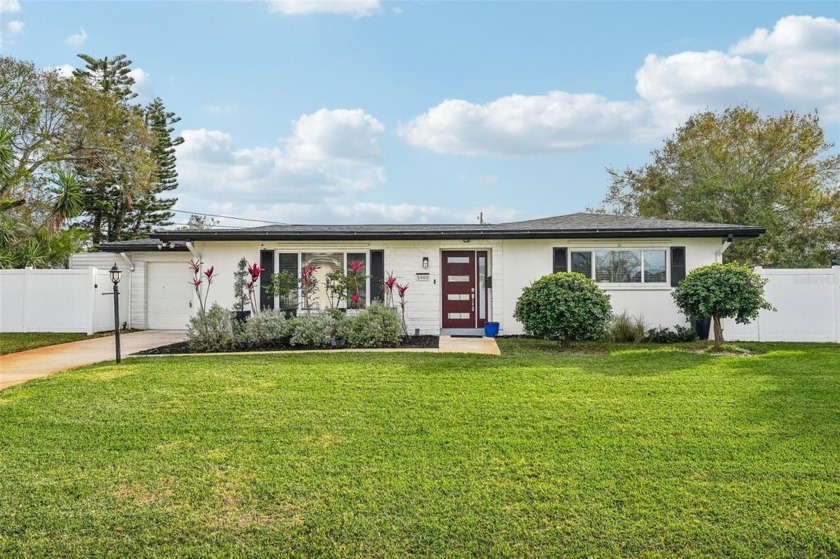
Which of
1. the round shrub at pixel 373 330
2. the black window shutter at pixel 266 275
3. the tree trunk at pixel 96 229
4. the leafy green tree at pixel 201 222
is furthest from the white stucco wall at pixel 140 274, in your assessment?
the leafy green tree at pixel 201 222

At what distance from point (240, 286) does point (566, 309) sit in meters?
7.35

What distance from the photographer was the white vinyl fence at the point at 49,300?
1319 centimetres

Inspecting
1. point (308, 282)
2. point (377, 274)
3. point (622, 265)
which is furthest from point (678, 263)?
point (308, 282)

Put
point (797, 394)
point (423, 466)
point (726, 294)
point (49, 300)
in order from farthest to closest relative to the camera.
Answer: point (49, 300), point (726, 294), point (797, 394), point (423, 466)

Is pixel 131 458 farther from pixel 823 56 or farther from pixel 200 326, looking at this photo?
pixel 823 56

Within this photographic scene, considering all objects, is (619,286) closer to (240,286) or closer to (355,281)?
(355,281)

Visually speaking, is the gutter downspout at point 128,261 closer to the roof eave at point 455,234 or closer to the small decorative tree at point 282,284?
the roof eave at point 455,234

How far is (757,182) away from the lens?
19.0 m

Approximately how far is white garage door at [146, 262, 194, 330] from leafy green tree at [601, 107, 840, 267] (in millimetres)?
17376

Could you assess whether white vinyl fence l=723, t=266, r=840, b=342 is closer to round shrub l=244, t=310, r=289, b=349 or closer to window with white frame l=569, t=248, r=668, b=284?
window with white frame l=569, t=248, r=668, b=284

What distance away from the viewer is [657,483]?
358cm

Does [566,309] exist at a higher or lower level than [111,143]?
lower

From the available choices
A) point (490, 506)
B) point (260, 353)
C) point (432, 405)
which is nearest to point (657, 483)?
point (490, 506)

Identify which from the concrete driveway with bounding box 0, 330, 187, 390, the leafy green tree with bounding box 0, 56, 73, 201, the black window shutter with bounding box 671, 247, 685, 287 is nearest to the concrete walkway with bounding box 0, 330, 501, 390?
the concrete driveway with bounding box 0, 330, 187, 390
